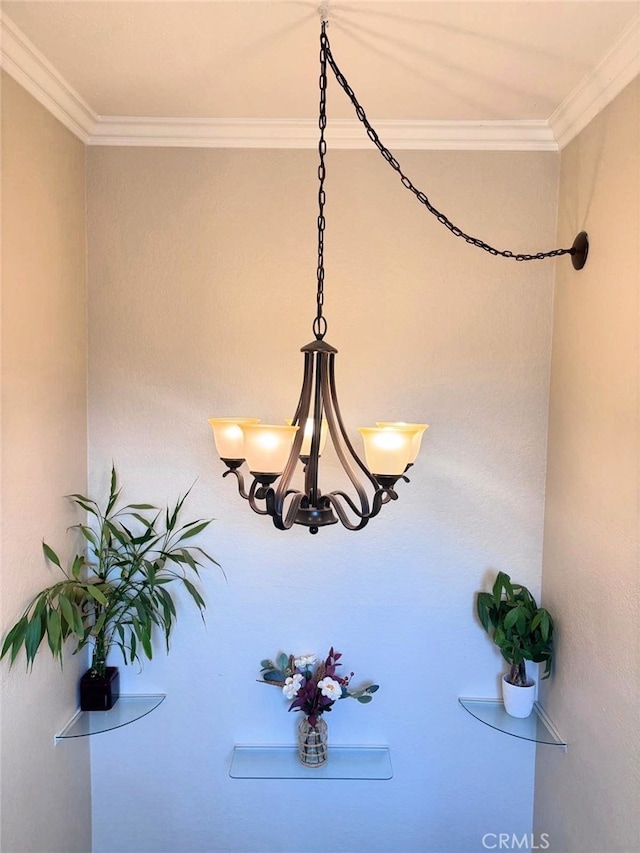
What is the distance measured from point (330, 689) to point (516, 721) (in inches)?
26.3

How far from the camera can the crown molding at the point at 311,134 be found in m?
1.89

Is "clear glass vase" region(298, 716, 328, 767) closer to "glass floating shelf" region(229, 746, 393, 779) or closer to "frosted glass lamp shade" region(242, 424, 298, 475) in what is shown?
"glass floating shelf" region(229, 746, 393, 779)

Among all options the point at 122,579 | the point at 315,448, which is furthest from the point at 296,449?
the point at 122,579

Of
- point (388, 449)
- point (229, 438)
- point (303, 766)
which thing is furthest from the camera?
point (303, 766)

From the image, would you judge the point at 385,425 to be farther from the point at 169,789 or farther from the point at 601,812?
the point at 169,789

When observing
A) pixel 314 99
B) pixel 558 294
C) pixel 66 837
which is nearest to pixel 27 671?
pixel 66 837

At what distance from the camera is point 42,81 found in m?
1.61

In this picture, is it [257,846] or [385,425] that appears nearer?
[385,425]

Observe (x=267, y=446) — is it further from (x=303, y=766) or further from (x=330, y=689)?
(x=303, y=766)

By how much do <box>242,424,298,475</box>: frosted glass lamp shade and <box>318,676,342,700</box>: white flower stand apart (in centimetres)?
107

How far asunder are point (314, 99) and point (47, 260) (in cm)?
98

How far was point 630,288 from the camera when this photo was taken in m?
1.47

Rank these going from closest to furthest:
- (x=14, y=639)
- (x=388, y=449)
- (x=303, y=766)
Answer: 1. (x=388, y=449)
2. (x=14, y=639)
3. (x=303, y=766)

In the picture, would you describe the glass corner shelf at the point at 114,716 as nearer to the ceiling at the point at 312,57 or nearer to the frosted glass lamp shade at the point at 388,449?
the frosted glass lamp shade at the point at 388,449
